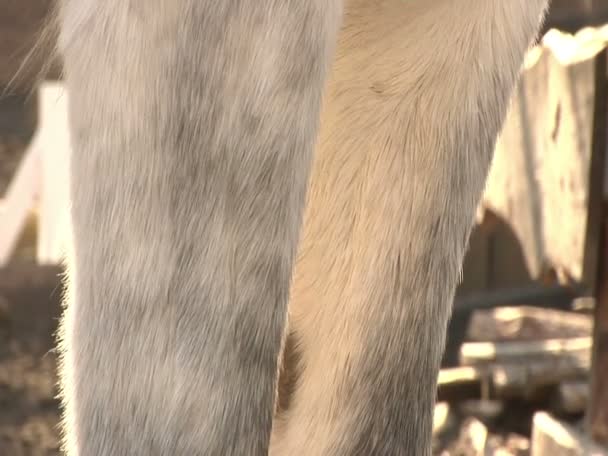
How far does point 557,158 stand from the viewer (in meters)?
2.33

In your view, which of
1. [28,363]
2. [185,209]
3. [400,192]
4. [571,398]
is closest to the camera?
[185,209]

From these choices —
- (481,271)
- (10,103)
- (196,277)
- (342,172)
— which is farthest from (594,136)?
(10,103)

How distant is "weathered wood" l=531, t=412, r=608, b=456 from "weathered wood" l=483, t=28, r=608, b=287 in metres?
0.24

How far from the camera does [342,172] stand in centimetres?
151

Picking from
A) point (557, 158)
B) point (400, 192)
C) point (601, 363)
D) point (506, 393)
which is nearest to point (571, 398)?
point (506, 393)

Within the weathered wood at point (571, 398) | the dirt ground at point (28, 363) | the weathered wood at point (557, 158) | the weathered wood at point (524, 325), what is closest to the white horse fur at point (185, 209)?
the weathered wood at point (557, 158)

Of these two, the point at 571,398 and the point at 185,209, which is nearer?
the point at 185,209

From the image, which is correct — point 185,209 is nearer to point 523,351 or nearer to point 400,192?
point 400,192

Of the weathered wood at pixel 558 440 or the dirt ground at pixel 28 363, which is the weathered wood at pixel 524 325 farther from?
the dirt ground at pixel 28 363

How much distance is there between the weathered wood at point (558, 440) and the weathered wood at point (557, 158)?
24 centimetres

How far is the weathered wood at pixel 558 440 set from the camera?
7.04 ft

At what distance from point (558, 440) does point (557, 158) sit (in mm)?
480

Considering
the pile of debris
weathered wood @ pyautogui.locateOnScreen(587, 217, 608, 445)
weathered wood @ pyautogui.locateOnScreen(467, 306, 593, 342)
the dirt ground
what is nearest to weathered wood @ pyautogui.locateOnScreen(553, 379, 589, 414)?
the pile of debris

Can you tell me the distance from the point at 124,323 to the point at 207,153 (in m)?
0.17
